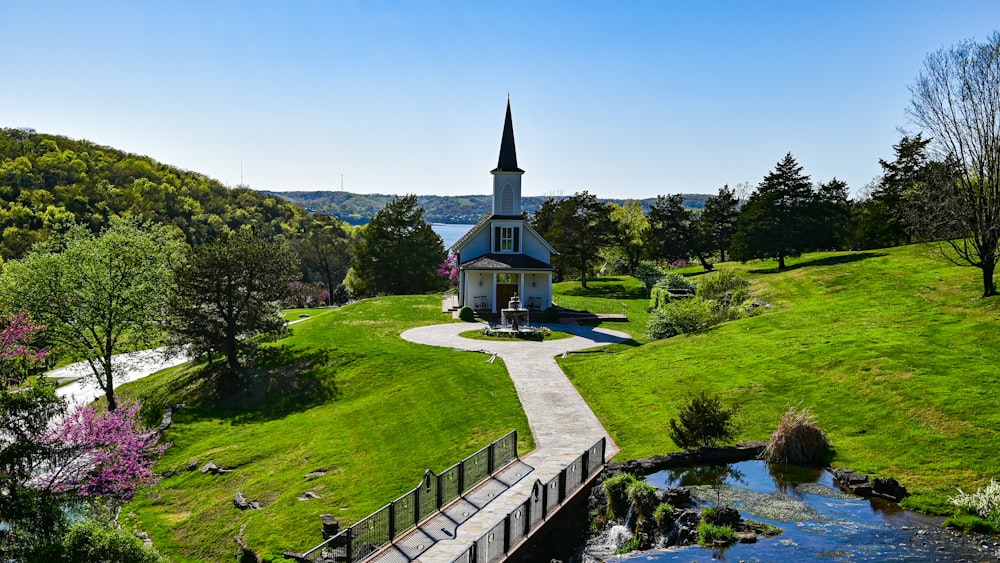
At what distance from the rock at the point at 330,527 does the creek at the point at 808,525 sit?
266 inches

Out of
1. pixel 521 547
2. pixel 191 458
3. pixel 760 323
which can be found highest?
pixel 760 323

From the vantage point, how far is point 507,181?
2029 inches

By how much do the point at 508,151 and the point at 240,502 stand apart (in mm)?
35382

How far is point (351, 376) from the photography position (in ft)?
114

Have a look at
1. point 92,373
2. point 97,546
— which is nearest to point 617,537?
point 97,546

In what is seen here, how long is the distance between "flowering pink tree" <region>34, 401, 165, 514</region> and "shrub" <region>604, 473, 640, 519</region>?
492 inches

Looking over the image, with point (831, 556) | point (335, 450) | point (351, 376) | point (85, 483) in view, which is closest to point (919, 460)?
point (831, 556)

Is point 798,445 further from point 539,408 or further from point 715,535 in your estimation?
point 539,408

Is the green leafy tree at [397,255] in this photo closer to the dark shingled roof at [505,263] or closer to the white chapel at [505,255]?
the white chapel at [505,255]

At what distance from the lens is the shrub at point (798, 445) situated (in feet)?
65.1

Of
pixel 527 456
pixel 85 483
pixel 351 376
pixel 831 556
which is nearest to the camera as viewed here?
pixel 831 556

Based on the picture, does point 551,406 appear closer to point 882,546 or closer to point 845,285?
point 882,546

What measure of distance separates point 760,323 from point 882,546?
2183cm

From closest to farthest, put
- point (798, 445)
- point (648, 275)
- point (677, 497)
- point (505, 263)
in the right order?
point (677, 497) < point (798, 445) < point (505, 263) < point (648, 275)
